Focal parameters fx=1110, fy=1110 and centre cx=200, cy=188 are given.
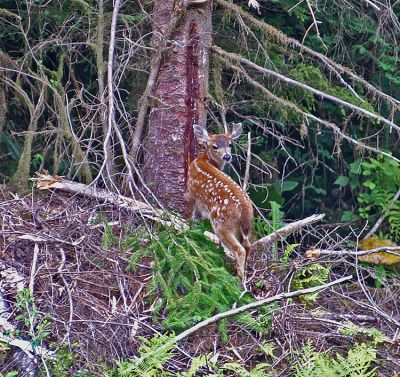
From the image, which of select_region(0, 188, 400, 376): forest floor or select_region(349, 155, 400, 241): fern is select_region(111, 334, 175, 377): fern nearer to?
select_region(0, 188, 400, 376): forest floor

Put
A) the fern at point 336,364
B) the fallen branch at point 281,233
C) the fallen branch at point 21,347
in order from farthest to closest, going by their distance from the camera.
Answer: the fallen branch at point 281,233
the fern at point 336,364
the fallen branch at point 21,347

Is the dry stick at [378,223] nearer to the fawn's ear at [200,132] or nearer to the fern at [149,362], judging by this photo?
the fawn's ear at [200,132]

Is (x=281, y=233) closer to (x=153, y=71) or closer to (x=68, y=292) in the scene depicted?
(x=153, y=71)

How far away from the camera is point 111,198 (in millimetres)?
10586

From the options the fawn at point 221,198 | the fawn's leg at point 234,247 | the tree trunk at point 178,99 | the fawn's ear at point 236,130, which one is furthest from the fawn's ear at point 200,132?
the fawn's leg at point 234,247

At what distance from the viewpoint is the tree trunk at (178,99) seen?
11281 millimetres

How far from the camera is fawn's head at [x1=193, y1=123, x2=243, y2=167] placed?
11133 millimetres

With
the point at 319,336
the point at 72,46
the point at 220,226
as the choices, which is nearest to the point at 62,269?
the point at 220,226

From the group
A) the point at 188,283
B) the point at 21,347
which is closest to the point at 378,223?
the point at 188,283

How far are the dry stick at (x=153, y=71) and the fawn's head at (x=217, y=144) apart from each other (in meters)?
0.59

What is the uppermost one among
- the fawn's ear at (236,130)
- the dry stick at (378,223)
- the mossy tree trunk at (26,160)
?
the fawn's ear at (236,130)

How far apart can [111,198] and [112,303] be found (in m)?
1.44

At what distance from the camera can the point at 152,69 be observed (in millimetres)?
11320

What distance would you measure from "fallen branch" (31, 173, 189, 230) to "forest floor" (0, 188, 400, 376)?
0.27 feet
